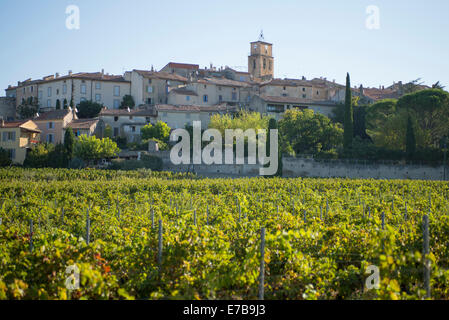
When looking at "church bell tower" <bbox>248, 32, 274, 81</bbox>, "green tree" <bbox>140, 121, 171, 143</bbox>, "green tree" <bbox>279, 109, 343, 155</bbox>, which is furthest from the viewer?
"church bell tower" <bbox>248, 32, 274, 81</bbox>

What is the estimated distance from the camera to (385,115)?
144 ft

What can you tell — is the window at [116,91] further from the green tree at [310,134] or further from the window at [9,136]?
the green tree at [310,134]

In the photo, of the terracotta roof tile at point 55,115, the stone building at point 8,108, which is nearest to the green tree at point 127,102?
the terracotta roof tile at point 55,115

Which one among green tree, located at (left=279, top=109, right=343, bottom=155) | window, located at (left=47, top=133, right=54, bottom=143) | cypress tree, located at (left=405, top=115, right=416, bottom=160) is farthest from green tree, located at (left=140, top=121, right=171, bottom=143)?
cypress tree, located at (left=405, top=115, right=416, bottom=160)

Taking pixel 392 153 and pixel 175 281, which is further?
pixel 392 153

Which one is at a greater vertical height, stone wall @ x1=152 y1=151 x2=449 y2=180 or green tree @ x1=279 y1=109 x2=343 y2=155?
green tree @ x1=279 y1=109 x2=343 y2=155

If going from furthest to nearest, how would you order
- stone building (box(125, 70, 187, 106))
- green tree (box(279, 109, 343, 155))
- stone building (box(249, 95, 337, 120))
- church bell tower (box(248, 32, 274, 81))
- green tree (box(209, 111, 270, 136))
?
church bell tower (box(248, 32, 274, 81)) < stone building (box(125, 70, 187, 106)) < stone building (box(249, 95, 337, 120)) < green tree (box(209, 111, 270, 136)) < green tree (box(279, 109, 343, 155))

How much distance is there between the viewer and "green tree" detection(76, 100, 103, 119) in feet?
178

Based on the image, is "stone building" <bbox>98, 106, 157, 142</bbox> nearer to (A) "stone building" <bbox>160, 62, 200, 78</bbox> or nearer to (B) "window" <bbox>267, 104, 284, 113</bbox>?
(B) "window" <bbox>267, 104, 284, 113</bbox>

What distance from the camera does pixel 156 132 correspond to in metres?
45.5

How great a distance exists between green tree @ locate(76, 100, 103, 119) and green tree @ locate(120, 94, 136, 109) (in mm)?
2966
